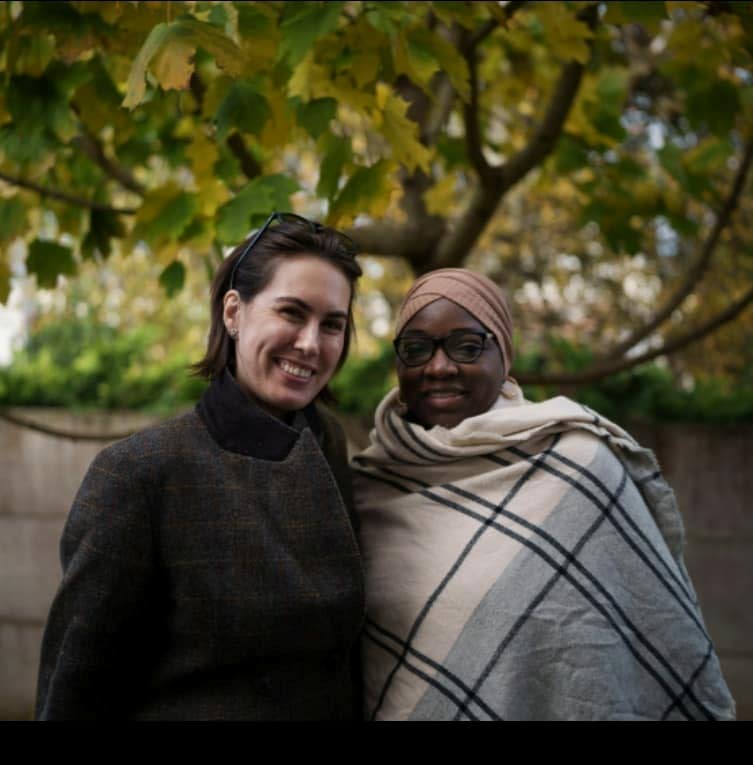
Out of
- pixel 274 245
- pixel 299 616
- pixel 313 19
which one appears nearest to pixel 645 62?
Answer: pixel 313 19

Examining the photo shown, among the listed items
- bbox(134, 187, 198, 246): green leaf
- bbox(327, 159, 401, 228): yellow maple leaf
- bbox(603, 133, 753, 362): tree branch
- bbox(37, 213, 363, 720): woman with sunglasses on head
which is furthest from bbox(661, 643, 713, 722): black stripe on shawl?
bbox(603, 133, 753, 362): tree branch

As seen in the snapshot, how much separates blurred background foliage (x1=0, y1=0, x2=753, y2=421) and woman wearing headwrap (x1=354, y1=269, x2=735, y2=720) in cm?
53

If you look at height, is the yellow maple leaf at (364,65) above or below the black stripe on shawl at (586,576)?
above

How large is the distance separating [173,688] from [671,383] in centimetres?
320

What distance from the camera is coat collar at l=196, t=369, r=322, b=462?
1.85 m

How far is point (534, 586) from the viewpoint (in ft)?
6.55

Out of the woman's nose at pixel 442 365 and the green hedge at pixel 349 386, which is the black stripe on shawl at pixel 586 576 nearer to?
the woman's nose at pixel 442 365

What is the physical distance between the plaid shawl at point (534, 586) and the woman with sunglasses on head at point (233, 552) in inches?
8.4

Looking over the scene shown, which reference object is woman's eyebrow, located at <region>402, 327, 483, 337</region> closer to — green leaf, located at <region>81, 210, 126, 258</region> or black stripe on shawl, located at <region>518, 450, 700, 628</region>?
black stripe on shawl, located at <region>518, 450, 700, 628</region>

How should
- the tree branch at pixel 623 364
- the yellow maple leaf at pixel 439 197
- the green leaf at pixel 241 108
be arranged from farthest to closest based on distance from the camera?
the yellow maple leaf at pixel 439 197 → the tree branch at pixel 623 364 → the green leaf at pixel 241 108

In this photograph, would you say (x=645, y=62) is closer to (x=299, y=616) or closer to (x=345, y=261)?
(x=345, y=261)

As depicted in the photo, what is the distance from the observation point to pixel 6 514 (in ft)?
16.6

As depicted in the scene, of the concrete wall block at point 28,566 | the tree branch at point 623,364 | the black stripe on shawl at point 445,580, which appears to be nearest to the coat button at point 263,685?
the black stripe on shawl at point 445,580

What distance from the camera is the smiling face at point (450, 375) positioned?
2164 millimetres
